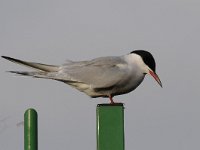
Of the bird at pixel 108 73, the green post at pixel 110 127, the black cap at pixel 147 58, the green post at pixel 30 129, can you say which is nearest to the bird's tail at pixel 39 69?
the bird at pixel 108 73

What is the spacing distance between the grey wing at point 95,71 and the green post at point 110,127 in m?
2.47

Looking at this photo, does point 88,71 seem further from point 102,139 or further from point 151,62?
point 102,139

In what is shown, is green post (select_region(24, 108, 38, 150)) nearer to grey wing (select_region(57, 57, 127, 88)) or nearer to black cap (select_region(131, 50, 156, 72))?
grey wing (select_region(57, 57, 127, 88))

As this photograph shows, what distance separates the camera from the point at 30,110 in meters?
5.15

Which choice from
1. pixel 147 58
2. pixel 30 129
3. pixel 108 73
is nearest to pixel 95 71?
pixel 108 73

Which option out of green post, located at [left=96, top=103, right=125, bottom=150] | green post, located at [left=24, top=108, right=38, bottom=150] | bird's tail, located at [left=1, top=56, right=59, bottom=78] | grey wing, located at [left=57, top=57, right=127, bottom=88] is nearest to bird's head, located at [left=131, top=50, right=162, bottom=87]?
grey wing, located at [left=57, top=57, right=127, bottom=88]

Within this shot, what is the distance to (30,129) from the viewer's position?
16.9 feet

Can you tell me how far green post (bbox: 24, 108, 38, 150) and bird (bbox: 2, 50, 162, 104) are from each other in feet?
7.75

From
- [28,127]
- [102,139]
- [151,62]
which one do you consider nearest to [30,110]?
[28,127]

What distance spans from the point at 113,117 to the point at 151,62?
8.84 ft

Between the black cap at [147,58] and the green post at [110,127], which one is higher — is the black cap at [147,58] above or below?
above

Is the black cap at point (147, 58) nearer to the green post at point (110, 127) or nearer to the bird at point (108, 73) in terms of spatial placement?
the bird at point (108, 73)

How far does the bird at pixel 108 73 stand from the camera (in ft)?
24.9

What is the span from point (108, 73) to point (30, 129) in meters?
2.63
